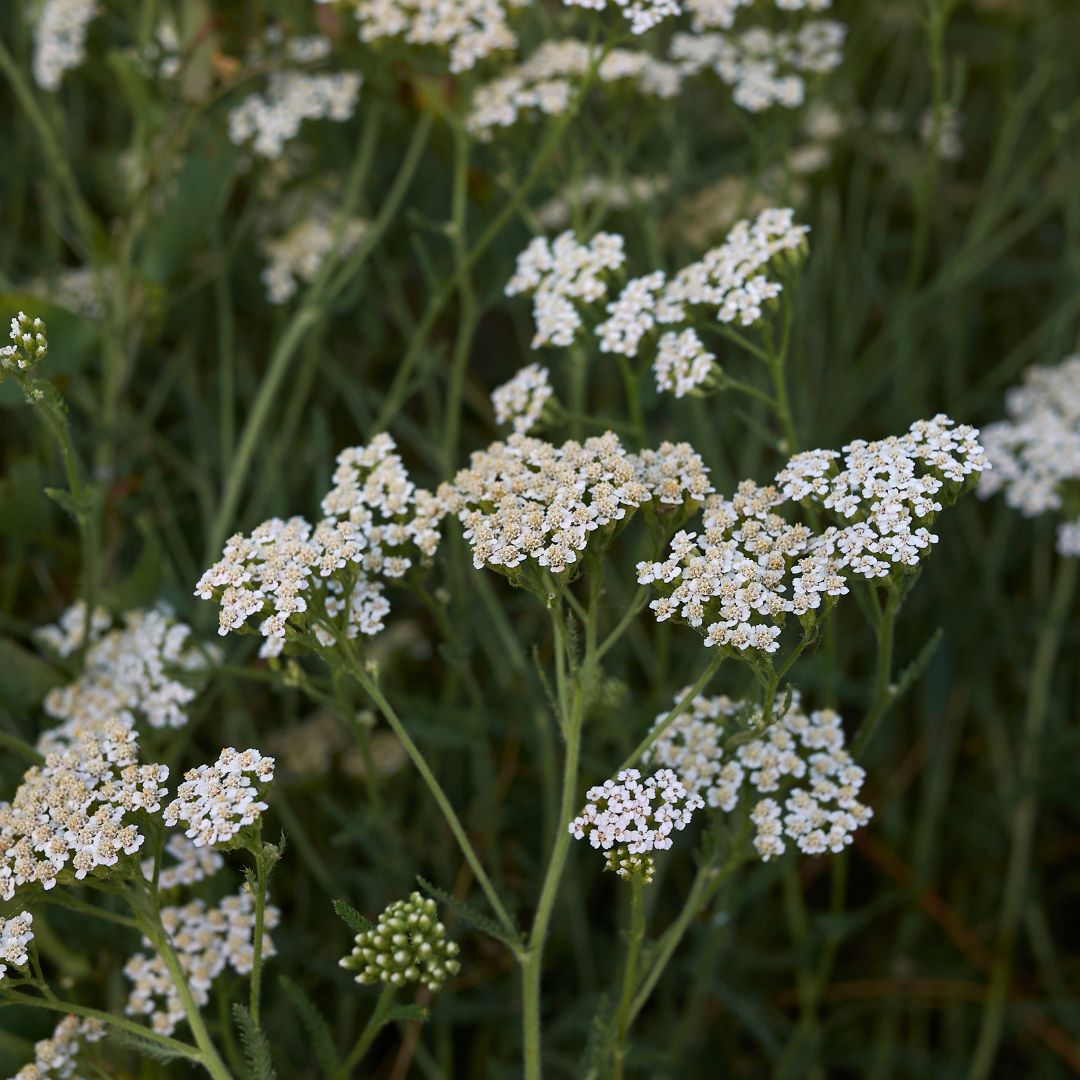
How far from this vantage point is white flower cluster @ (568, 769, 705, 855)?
1.13m

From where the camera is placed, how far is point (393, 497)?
51.8 inches

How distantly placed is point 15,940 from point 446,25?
122 centimetres

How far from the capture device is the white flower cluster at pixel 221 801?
43.4 inches

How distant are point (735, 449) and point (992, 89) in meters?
1.15

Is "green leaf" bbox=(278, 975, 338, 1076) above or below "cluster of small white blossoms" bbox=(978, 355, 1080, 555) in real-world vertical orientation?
below

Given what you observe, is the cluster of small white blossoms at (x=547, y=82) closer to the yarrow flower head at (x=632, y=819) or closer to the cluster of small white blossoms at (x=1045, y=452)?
the cluster of small white blossoms at (x=1045, y=452)

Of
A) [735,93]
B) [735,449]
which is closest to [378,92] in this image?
[735,93]

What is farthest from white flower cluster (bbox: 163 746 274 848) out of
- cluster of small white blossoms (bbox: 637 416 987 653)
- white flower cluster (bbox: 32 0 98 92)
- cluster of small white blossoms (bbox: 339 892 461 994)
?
white flower cluster (bbox: 32 0 98 92)

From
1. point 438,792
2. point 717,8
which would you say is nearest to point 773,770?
point 438,792

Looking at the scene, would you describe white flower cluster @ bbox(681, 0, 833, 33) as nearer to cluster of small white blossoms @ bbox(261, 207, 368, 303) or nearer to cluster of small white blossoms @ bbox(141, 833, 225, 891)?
cluster of small white blossoms @ bbox(261, 207, 368, 303)

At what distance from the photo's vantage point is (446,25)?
1.73 metres

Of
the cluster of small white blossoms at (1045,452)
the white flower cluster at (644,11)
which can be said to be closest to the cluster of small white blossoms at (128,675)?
the white flower cluster at (644,11)

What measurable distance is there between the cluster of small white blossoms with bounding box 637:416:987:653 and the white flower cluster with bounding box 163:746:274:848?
0.38 metres

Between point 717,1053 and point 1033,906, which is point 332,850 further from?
point 1033,906
